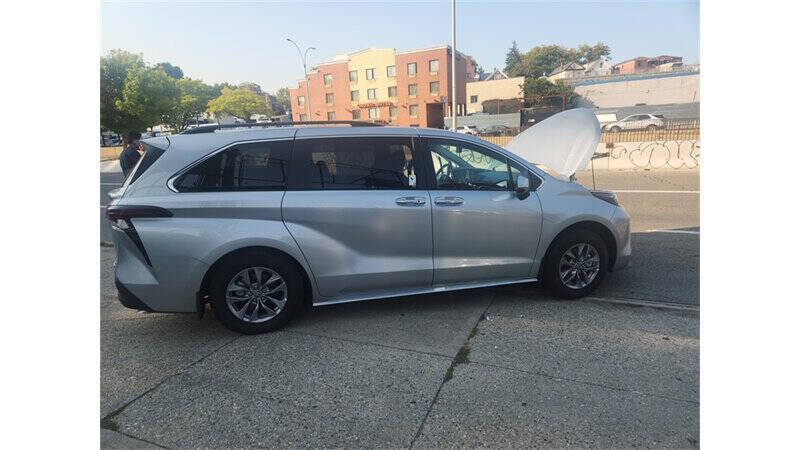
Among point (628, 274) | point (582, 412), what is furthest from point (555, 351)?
point (628, 274)

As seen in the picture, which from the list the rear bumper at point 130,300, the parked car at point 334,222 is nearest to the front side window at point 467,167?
the parked car at point 334,222

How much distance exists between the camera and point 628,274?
5.09 metres

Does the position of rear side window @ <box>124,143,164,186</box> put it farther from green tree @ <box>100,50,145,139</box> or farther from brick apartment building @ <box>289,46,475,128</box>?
brick apartment building @ <box>289,46,475,128</box>

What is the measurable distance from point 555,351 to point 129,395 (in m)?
2.89

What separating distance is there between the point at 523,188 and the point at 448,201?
0.70 m

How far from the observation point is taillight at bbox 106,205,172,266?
3.42 metres

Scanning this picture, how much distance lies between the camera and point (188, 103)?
145 ft

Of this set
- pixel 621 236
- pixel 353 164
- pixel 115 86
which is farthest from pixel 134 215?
pixel 115 86

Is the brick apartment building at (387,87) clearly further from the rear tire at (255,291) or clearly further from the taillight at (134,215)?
the taillight at (134,215)

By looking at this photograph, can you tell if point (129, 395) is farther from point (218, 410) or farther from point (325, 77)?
point (325, 77)

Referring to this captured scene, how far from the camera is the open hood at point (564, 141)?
5.12m

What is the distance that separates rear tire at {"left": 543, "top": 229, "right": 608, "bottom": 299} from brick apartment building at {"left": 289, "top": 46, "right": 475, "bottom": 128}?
46.4 meters

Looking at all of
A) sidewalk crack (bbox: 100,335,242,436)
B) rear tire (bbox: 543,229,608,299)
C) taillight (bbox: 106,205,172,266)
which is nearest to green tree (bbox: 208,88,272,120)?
taillight (bbox: 106,205,172,266)

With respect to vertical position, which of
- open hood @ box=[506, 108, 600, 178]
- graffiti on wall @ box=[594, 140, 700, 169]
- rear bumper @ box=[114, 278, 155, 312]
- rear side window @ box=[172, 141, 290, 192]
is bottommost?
rear bumper @ box=[114, 278, 155, 312]
